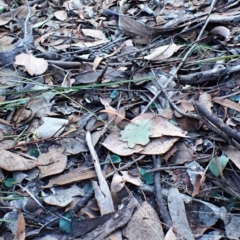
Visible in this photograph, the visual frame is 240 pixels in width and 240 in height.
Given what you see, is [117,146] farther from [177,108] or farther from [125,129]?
[177,108]

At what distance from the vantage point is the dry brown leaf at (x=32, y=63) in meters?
1.65

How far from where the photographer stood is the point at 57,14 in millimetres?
2164

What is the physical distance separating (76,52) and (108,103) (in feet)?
1.41

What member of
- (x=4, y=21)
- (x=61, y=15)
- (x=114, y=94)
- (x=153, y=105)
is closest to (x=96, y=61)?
(x=114, y=94)

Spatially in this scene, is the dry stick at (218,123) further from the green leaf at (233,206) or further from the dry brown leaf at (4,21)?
the dry brown leaf at (4,21)

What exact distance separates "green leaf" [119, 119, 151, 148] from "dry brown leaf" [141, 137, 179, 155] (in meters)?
0.02

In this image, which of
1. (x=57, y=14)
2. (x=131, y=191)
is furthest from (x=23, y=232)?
(x=57, y=14)

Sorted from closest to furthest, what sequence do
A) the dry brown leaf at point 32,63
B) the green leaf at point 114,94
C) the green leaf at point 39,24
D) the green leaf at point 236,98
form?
the green leaf at point 236,98
the green leaf at point 114,94
the dry brown leaf at point 32,63
the green leaf at point 39,24

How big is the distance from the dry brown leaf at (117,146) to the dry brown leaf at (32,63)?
18.8 inches

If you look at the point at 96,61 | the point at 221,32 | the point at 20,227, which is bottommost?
the point at 20,227

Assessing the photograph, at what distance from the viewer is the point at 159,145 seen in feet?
4.25

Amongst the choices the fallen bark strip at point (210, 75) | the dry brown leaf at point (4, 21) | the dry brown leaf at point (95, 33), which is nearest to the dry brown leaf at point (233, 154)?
the fallen bark strip at point (210, 75)

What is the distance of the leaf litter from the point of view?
1157 millimetres

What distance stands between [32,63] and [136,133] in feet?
1.95
